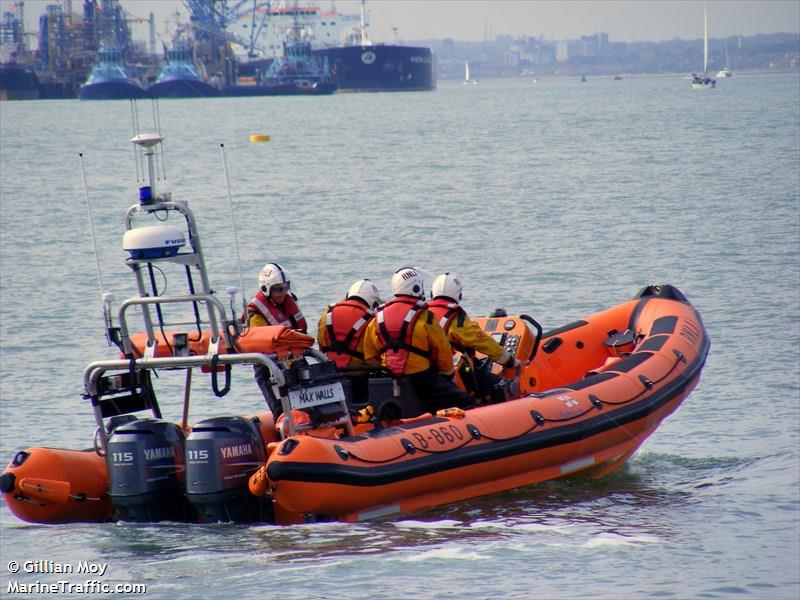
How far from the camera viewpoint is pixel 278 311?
25.2 ft

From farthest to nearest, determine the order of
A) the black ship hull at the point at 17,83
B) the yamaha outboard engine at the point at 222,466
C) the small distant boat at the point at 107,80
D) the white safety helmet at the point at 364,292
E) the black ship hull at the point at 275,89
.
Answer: the black ship hull at the point at 275,89
the black ship hull at the point at 17,83
the small distant boat at the point at 107,80
the white safety helmet at the point at 364,292
the yamaha outboard engine at the point at 222,466

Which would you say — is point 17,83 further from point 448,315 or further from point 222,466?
point 222,466

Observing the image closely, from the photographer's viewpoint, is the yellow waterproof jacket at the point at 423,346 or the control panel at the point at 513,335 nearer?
the yellow waterproof jacket at the point at 423,346

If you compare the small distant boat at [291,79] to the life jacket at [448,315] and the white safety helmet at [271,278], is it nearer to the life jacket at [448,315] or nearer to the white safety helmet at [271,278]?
the life jacket at [448,315]

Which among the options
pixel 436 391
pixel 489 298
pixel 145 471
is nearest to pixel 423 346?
pixel 436 391

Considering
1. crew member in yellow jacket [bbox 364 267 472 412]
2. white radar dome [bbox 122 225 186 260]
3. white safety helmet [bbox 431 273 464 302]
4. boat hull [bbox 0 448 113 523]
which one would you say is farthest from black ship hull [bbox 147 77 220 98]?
white radar dome [bbox 122 225 186 260]

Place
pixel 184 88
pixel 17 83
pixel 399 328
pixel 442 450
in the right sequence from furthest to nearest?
pixel 17 83
pixel 184 88
pixel 399 328
pixel 442 450

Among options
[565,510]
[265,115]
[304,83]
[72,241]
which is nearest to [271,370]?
[565,510]

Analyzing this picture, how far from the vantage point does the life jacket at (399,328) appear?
7.49 m

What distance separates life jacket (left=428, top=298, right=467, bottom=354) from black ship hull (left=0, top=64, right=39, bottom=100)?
104 meters

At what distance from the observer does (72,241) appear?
2234 centimetres

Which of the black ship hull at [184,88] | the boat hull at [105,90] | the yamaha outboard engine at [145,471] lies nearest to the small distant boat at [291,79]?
the black ship hull at [184,88]

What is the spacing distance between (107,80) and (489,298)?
9095cm

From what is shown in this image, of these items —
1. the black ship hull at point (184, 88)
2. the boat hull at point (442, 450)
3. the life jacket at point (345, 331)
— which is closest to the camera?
the boat hull at point (442, 450)
